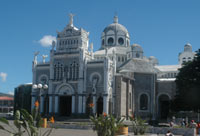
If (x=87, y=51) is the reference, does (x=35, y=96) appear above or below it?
below

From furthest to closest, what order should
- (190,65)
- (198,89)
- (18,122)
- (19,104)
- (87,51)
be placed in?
1. (19,104)
2. (87,51)
3. (190,65)
4. (198,89)
5. (18,122)

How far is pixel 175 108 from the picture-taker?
48156mm

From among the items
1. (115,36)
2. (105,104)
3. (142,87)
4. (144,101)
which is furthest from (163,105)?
(115,36)

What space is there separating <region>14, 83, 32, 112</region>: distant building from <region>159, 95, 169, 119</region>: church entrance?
972 inches

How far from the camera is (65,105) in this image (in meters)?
53.2

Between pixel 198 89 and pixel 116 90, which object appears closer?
pixel 198 89

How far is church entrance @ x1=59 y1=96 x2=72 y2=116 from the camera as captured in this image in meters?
52.1

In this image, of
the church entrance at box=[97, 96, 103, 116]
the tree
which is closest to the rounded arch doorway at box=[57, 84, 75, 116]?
the church entrance at box=[97, 96, 103, 116]

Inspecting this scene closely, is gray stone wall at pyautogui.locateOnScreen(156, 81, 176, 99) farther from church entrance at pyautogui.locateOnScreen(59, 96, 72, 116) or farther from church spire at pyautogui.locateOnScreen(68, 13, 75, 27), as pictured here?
church spire at pyautogui.locateOnScreen(68, 13, 75, 27)

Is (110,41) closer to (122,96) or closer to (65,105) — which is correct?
(122,96)

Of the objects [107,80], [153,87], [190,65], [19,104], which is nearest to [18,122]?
[107,80]

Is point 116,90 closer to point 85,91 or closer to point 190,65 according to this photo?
point 85,91

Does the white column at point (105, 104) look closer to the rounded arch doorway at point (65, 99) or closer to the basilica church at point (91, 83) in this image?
the basilica church at point (91, 83)

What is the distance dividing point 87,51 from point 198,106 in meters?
20.2
